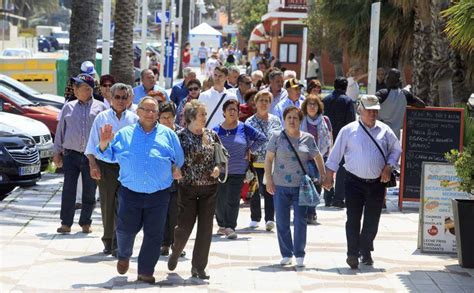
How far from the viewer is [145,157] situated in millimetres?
8789

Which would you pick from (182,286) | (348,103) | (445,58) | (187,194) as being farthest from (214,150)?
(445,58)

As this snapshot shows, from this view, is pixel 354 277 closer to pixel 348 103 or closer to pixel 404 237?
pixel 404 237

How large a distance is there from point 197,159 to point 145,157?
2.42 feet

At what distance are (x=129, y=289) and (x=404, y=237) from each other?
14.1 feet

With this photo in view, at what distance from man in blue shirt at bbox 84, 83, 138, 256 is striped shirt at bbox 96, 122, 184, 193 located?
129 centimetres

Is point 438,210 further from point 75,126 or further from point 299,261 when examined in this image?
point 75,126

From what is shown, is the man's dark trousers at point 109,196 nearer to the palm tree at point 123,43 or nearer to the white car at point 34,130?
the white car at point 34,130

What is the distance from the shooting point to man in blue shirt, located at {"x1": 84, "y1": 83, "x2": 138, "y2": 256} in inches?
404

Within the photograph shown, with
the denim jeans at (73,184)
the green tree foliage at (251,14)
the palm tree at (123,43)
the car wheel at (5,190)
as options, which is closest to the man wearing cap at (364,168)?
the denim jeans at (73,184)

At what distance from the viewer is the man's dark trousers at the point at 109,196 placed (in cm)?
1033

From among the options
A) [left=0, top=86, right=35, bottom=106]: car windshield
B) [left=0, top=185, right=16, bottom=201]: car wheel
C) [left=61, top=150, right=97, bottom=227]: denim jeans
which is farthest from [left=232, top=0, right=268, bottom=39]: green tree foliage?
[left=61, top=150, right=97, bottom=227]: denim jeans

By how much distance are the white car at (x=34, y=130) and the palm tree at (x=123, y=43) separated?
2959 millimetres

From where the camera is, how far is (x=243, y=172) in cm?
1176

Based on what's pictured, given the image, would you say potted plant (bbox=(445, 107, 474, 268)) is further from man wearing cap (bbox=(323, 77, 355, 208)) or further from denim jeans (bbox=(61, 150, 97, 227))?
denim jeans (bbox=(61, 150, 97, 227))
